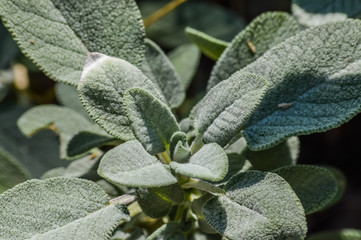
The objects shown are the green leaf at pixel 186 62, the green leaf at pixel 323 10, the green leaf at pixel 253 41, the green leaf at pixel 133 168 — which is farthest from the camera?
the green leaf at pixel 186 62

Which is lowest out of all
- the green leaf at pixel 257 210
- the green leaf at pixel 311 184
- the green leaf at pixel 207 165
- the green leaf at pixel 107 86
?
the green leaf at pixel 311 184

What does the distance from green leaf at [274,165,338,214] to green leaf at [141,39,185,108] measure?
1.13 ft

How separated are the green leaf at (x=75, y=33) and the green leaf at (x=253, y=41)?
206mm

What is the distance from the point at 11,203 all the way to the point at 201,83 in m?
1.31

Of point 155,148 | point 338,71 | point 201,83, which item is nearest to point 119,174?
point 155,148

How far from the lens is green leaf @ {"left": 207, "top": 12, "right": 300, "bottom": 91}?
48.9 inches

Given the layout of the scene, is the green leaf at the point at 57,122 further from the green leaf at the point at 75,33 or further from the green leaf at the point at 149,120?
the green leaf at the point at 149,120

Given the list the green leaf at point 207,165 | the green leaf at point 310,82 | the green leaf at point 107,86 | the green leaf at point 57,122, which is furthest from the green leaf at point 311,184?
the green leaf at point 57,122

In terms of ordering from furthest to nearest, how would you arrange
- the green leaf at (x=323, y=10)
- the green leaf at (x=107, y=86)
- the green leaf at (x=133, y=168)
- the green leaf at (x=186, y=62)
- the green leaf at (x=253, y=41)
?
the green leaf at (x=186, y=62), the green leaf at (x=323, y=10), the green leaf at (x=253, y=41), the green leaf at (x=107, y=86), the green leaf at (x=133, y=168)

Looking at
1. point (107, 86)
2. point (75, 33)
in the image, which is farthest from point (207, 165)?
point (75, 33)

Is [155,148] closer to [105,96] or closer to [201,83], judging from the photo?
[105,96]

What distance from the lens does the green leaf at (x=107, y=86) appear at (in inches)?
39.6

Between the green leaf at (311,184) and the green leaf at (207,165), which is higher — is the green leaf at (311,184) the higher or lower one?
the lower one

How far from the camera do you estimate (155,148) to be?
1010 millimetres
